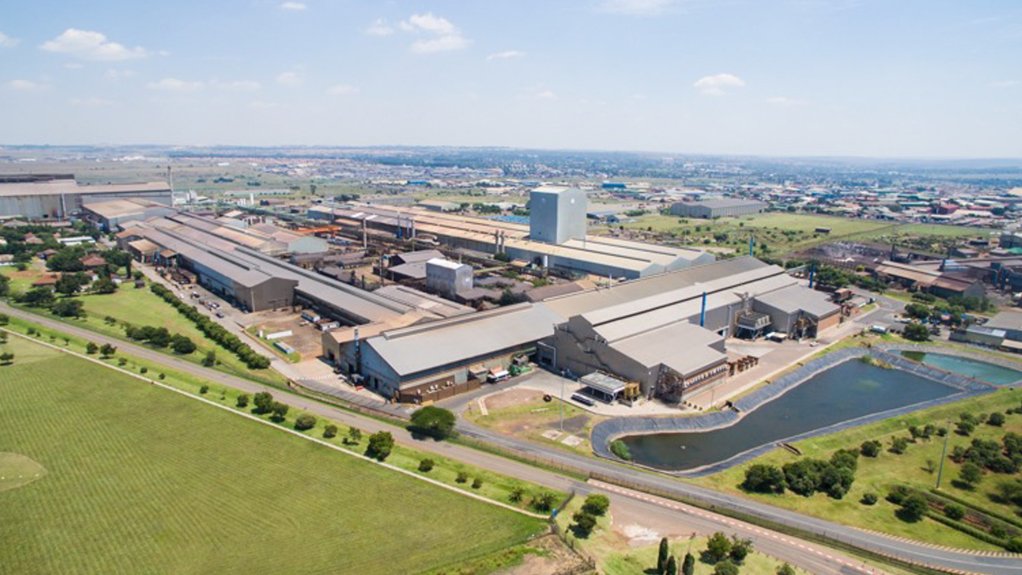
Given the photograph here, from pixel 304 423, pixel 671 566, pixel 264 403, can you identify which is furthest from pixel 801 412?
pixel 264 403

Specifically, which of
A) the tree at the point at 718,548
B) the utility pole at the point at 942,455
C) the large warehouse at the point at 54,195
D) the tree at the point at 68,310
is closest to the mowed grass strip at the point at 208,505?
the tree at the point at 718,548

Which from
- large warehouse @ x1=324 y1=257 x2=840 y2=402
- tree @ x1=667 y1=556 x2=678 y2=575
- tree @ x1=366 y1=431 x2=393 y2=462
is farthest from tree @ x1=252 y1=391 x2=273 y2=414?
tree @ x1=667 y1=556 x2=678 y2=575

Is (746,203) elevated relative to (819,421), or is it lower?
elevated

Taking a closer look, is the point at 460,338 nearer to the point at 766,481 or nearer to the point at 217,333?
the point at 217,333

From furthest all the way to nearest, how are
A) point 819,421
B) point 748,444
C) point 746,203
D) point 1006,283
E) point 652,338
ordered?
point 746,203 → point 1006,283 → point 652,338 → point 819,421 → point 748,444

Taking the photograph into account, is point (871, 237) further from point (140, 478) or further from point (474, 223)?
point (140, 478)

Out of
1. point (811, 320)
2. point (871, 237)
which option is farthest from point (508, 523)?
point (871, 237)

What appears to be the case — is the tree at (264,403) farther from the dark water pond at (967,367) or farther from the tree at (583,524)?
the dark water pond at (967,367)
